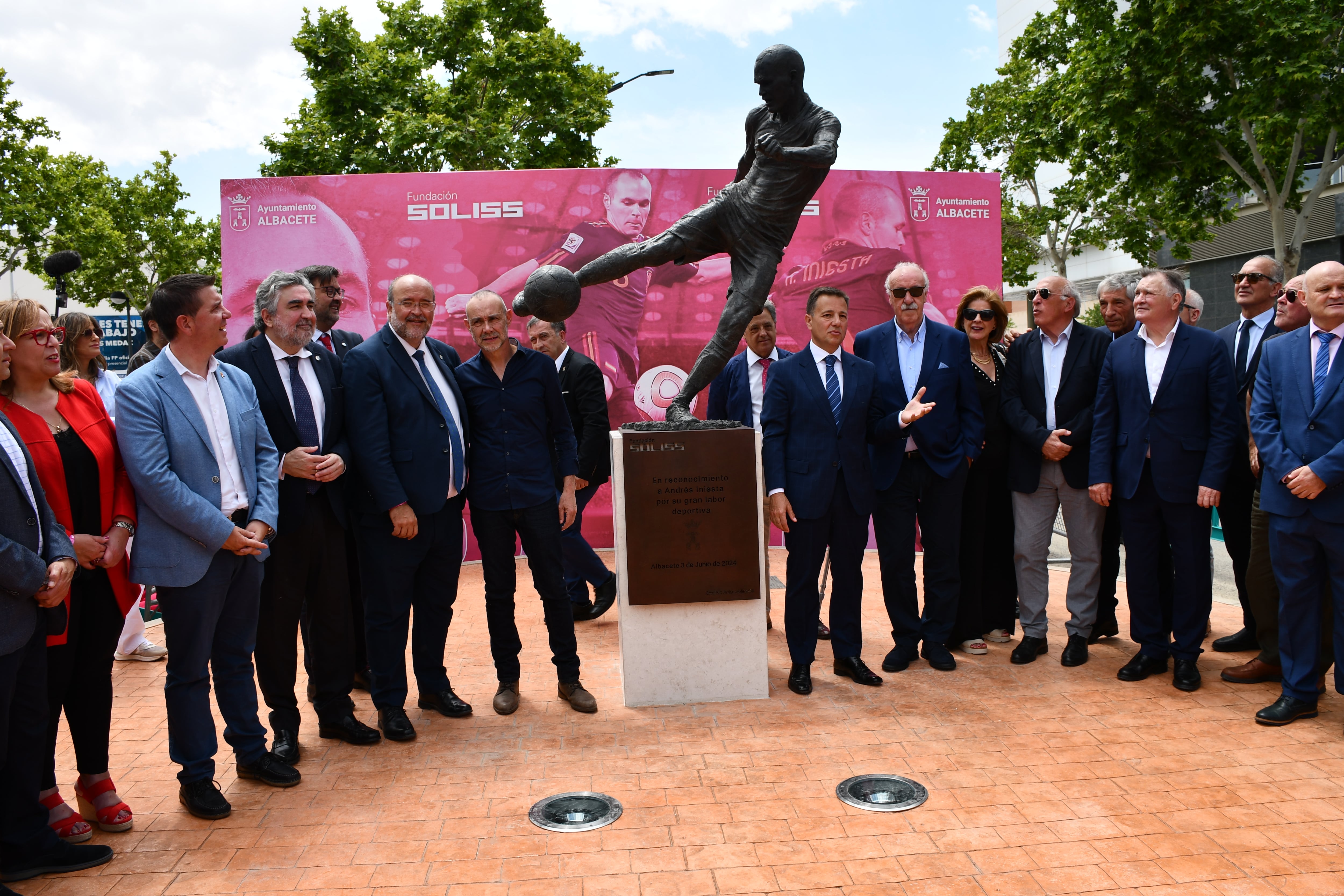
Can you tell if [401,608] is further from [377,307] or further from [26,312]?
[377,307]

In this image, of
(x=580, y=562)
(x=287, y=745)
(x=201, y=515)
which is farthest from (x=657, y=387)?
(x=201, y=515)

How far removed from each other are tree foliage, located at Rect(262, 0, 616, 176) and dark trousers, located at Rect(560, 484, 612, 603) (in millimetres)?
14118

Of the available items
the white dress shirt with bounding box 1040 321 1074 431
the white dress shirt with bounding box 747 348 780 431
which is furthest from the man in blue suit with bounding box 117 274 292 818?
the white dress shirt with bounding box 1040 321 1074 431

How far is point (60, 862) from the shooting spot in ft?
9.14

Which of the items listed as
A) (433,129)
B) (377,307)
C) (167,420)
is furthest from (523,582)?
(433,129)

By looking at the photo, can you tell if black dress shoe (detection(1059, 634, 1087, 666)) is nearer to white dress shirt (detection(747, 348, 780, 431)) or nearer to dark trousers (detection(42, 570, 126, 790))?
white dress shirt (detection(747, 348, 780, 431))

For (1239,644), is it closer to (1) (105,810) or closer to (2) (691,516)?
(2) (691,516)

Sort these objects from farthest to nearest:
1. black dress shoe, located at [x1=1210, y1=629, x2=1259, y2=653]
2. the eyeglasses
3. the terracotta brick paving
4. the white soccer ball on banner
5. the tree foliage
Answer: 1. the tree foliage
2. the white soccer ball on banner
3. black dress shoe, located at [x1=1210, y1=629, x2=1259, y2=653]
4. the eyeglasses
5. the terracotta brick paving

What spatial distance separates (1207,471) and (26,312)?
4677 millimetres

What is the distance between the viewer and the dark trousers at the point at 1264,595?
13.8ft

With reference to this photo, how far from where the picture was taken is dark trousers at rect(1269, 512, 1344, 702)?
12.2ft

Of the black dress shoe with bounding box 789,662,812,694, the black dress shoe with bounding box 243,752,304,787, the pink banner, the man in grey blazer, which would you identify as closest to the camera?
the man in grey blazer

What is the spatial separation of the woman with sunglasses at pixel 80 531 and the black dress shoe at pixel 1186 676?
436 cm

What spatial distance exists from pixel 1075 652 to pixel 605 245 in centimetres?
495
